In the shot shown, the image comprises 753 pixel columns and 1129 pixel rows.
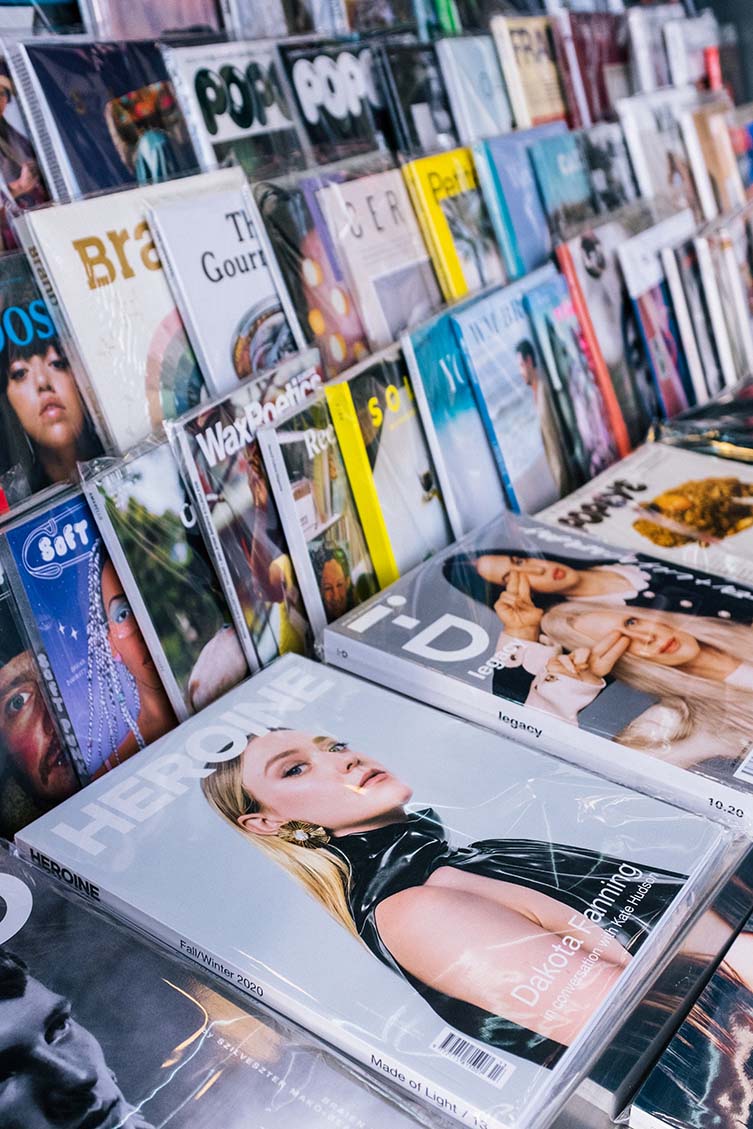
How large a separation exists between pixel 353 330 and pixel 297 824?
2.45 ft

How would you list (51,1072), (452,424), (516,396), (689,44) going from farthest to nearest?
(689,44)
(516,396)
(452,424)
(51,1072)

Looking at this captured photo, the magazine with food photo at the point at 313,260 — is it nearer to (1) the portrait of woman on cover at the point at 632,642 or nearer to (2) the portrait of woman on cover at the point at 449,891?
(1) the portrait of woman on cover at the point at 632,642

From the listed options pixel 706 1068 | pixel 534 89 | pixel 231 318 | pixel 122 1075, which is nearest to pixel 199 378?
pixel 231 318

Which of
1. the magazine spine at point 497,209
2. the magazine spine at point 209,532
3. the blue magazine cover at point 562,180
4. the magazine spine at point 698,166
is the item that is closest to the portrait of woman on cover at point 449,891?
the magazine spine at point 209,532

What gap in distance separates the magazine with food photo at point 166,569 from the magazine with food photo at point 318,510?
129 mm

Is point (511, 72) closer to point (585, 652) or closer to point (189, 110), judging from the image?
point (189, 110)

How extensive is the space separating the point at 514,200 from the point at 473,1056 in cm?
137

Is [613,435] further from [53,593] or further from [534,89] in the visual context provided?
[53,593]

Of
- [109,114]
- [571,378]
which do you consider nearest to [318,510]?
[109,114]

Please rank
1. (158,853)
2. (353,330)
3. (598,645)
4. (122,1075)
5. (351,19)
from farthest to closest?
1. (351,19)
2. (353,330)
3. (598,645)
4. (158,853)
5. (122,1075)

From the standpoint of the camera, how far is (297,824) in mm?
989

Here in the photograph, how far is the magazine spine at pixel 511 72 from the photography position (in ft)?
6.16

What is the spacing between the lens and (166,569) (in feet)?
3.78

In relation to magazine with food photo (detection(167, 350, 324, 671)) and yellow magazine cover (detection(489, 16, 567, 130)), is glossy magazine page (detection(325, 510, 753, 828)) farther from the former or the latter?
yellow magazine cover (detection(489, 16, 567, 130))
